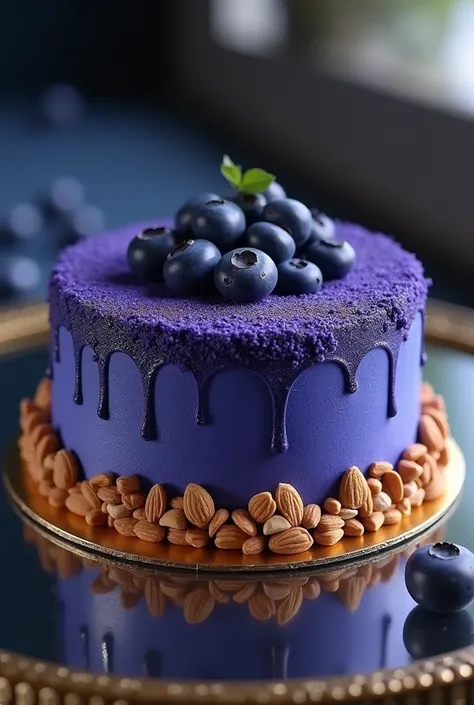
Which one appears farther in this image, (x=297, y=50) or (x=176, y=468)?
(x=297, y=50)

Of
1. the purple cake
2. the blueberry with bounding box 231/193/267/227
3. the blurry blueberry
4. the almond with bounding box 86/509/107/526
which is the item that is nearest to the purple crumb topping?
the purple cake

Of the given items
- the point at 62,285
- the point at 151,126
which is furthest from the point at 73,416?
the point at 151,126

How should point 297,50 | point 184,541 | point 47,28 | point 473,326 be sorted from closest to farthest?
point 184,541 → point 473,326 → point 297,50 → point 47,28

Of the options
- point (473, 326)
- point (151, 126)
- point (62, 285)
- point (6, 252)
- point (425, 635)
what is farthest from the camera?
point (151, 126)

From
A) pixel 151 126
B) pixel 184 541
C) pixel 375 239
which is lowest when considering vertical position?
pixel 151 126

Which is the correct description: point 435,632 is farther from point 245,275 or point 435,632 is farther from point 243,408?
point 245,275

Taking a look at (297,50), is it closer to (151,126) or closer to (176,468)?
(151,126)
